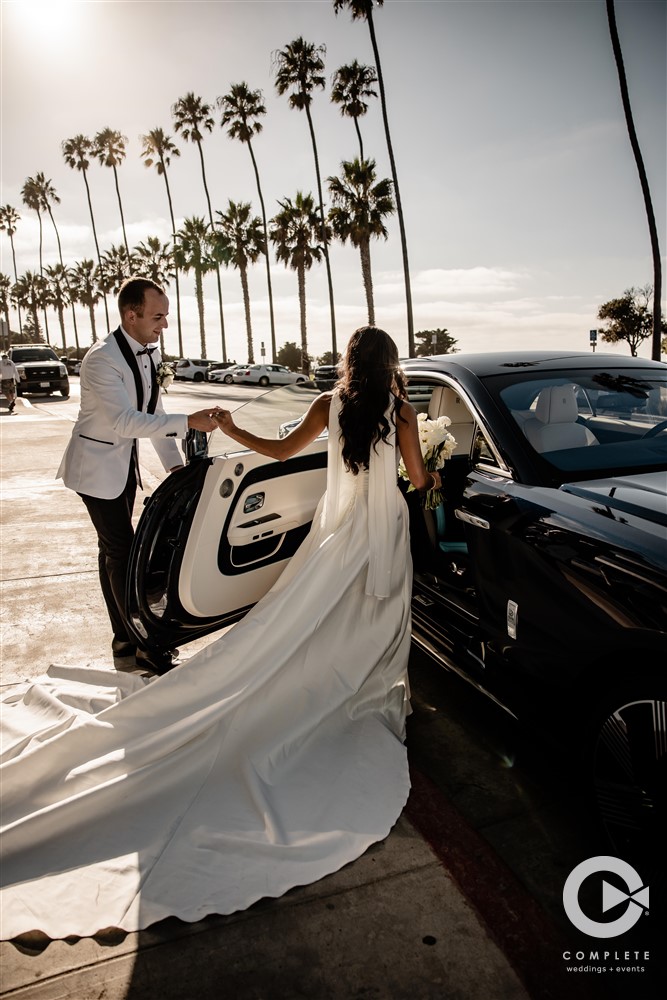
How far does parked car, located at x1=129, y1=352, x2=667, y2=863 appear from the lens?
1.96 m

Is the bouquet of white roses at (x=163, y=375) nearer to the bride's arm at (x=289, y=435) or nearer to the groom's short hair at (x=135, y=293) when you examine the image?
the groom's short hair at (x=135, y=293)

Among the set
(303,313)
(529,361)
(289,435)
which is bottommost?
(289,435)

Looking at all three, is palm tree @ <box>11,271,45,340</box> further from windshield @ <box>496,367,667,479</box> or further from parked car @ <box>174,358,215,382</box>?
windshield @ <box>496,367,667,479</box>

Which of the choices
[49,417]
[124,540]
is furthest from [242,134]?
[124,540]

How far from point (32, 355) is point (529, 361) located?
28.1 m

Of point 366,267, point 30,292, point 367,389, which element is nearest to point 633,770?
point 367,389

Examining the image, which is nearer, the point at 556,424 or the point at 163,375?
the point at 556,424

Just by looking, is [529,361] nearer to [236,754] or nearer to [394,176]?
[236,754]

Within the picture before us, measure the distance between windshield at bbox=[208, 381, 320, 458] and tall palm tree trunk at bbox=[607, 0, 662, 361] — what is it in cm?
1586

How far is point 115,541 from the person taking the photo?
3.96 m

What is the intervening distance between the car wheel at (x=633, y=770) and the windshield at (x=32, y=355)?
28911mm

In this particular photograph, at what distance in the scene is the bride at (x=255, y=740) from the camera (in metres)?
2.16

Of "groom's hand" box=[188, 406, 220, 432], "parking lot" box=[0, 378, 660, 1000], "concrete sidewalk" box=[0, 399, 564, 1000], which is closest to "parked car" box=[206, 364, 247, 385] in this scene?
"groom's hand" box=[188, 406, 220, 432]

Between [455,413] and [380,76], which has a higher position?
[380,76]
